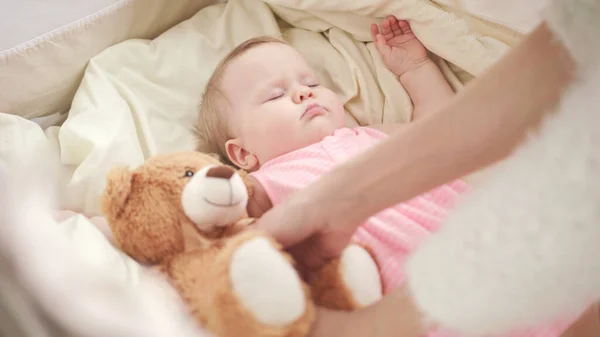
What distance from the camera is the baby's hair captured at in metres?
0.98

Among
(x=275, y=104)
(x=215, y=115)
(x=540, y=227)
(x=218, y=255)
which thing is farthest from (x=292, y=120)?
(x=540, y=227)

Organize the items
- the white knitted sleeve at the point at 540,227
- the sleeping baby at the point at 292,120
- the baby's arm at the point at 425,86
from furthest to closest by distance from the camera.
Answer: the baby's arm at the point at 425,86 < the sleeping baby at the point at 292,120 < the white knitted sleeve at the point at 540,227

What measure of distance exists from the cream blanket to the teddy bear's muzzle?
0.29 metres

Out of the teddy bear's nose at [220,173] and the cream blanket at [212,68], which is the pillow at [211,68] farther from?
the teddy bear's nose at [220,173]

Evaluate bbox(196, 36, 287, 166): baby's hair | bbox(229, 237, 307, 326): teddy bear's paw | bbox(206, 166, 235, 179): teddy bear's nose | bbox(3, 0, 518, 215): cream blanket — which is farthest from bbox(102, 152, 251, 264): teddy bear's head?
bbox(196, 36, 287, 166): baby's hair

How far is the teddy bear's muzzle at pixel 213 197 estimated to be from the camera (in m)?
0.59

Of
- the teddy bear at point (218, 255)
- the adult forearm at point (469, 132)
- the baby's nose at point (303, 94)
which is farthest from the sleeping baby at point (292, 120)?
the adult forearm at point (469, 132)

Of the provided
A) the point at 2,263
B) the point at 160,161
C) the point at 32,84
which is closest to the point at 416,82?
the point at 160,161

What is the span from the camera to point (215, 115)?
99 centimetres

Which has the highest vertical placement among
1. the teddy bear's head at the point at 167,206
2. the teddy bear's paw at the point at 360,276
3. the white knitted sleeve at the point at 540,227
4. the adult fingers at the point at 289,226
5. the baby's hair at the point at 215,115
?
the white knitted sleeve at the point at 540,227

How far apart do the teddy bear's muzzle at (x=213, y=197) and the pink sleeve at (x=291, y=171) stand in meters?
0.18

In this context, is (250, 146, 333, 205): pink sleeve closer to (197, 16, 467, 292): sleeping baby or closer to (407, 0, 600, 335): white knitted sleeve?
(197, 16, 467, 292): sleeping baby

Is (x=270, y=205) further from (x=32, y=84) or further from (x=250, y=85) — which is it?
(x=32, y=84)

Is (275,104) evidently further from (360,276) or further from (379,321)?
(379,321)
